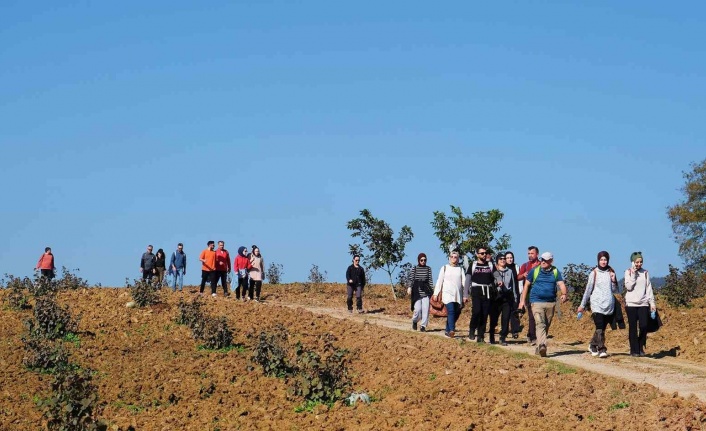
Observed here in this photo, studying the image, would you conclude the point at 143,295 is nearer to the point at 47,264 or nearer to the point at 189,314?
the point at 189,314

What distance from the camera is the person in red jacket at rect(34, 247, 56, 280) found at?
109ft

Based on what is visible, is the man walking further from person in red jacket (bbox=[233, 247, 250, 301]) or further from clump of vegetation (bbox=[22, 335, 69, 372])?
clump of vegetation (bbox=[22, 335, 69, 372])

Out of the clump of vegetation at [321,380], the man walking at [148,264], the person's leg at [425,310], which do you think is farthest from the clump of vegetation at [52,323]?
the man walking at [148,264]

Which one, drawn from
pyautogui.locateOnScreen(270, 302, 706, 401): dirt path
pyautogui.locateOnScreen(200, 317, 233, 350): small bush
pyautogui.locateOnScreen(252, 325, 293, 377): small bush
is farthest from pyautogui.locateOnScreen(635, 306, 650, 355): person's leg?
pyautogui.locateOnScreen(200, 317, 233, 350): small bush

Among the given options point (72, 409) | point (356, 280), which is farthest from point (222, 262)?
point (72, 409)

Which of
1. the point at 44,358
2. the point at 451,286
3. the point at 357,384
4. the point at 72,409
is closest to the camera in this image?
the point at 72,409

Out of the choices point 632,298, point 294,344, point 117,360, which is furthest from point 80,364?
point 632,298

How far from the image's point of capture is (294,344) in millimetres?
18828

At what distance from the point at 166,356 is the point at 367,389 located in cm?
438

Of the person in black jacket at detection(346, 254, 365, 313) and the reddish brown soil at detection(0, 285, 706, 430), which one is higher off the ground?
the person in black jacket at detection(346, 254, 365, 313)

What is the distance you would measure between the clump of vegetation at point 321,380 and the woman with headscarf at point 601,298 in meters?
5.66

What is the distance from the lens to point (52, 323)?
19734mm

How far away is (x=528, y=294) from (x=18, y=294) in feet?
39.8

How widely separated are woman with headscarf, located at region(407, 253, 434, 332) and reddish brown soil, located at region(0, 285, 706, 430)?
3.44 feet
